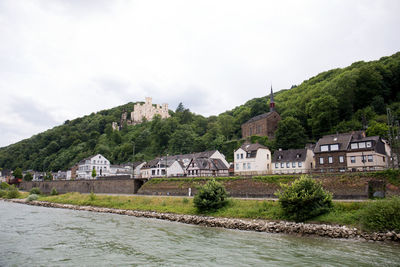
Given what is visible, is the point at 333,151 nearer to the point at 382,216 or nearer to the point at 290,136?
the point at 290,136

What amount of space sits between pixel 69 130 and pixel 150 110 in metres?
48.6

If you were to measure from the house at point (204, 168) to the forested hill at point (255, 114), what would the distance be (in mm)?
17072

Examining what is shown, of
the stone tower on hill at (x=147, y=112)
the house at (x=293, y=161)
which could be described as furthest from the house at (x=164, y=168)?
the stone tower on hill at (x=147, y=112)

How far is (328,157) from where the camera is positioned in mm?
43344

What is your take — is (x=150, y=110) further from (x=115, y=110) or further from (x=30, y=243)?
(x=30, y=243)

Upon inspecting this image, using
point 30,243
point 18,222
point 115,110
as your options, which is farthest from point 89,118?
point 30,243

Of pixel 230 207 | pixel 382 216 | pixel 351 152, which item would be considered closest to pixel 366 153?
pixel 351 152

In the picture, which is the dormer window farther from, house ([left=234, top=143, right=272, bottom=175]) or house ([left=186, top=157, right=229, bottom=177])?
house ([left=186, top=157, right=229, bottom=177])

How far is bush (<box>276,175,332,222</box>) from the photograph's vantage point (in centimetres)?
2383

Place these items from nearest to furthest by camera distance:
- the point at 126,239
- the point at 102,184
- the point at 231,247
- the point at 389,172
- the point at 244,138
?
the point at 231,247 → the point at 126,239 → the point at 389,172 → the point at 102,184 → the point at 244,138

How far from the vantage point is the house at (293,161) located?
46594mm

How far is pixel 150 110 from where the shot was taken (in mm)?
168250

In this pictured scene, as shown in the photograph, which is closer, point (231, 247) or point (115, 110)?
point (231, 247)

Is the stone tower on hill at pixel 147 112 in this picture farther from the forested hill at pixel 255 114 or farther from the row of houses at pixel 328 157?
the row of houses at pixel 328 157
